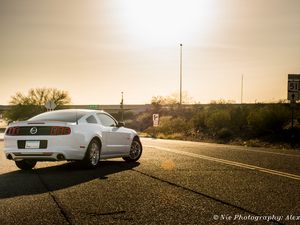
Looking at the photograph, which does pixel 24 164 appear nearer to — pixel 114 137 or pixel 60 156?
pixel 60 156

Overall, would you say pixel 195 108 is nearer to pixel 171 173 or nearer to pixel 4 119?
pixel 4 119

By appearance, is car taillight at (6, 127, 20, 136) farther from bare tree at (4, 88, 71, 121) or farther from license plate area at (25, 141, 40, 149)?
bare tree at (4, 88, 71, 121)

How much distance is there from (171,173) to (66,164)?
161 inches

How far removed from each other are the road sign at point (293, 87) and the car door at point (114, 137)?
11220 mm

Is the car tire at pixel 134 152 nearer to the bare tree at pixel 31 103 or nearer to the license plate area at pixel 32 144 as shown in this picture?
the license plate area at pixel 32 144

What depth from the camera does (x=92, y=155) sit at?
1222 cm

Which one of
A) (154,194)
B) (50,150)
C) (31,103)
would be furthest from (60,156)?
(31,103)

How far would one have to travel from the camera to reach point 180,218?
19.9ft

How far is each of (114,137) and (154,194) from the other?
5657 millimetres

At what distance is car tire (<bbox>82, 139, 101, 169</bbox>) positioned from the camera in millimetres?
11938

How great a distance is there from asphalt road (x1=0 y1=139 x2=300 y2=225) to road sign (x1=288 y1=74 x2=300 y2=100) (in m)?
10.9

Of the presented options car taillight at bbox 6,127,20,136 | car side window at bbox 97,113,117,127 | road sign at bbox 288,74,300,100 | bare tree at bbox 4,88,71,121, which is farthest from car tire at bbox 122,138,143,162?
bare tree at bbox 4,88,71,121

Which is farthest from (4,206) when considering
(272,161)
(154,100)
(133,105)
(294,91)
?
(133,105)

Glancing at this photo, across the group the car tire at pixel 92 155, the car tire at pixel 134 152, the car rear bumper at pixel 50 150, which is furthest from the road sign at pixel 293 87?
the car rear bumper at pixel 50 150
